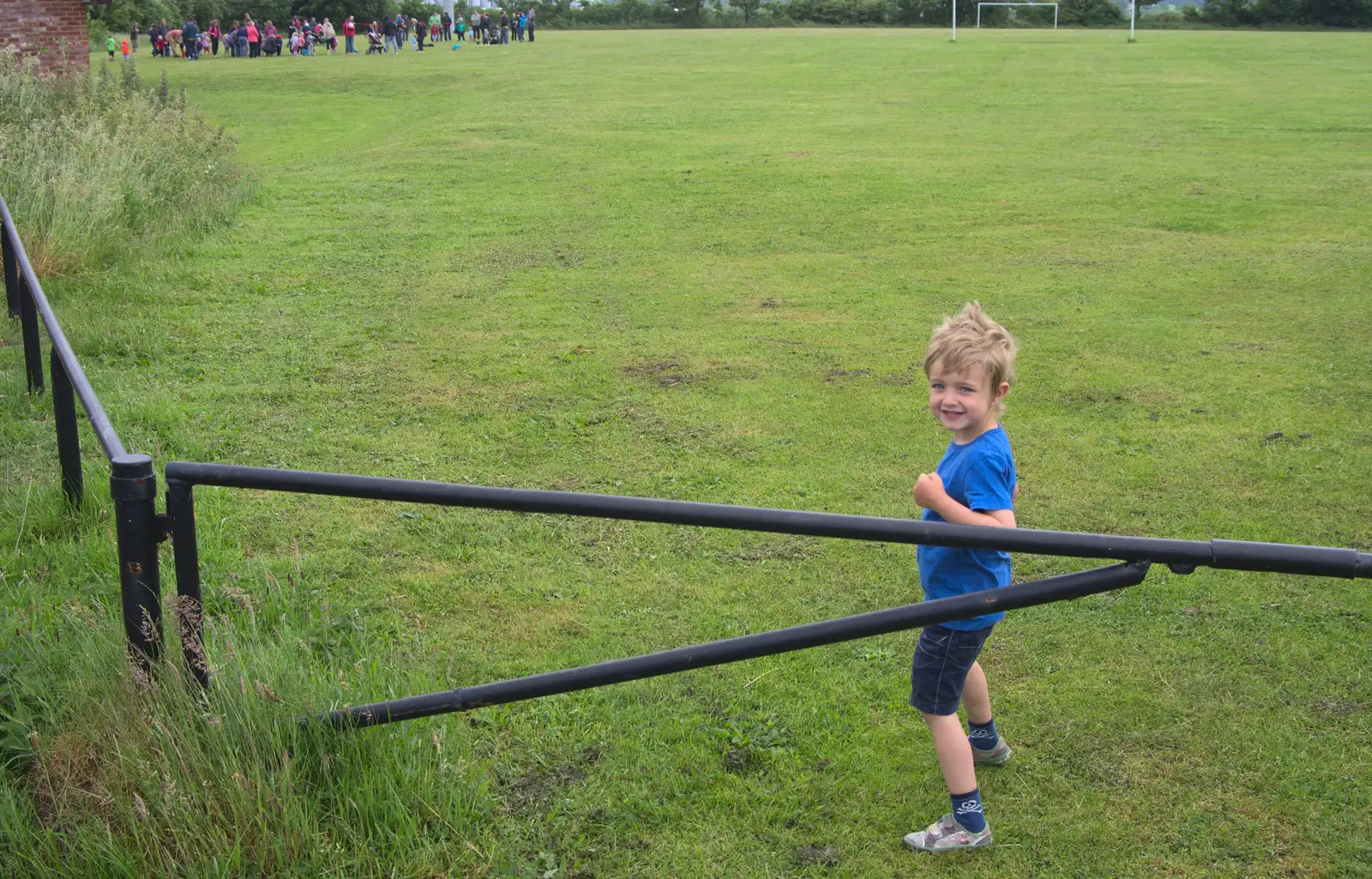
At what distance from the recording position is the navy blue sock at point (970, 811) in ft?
11.3

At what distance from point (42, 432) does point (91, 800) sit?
14.5ft

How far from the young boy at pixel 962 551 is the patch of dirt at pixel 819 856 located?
0.72ft

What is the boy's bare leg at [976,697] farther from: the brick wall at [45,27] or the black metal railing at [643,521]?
the brick wall at [45,27]

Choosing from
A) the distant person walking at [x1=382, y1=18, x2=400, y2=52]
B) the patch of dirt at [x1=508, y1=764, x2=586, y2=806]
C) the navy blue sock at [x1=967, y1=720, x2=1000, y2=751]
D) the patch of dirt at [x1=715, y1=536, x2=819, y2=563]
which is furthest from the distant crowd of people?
the navy blue sock at [x1=967, y1=720, x2=1000, y2=751]

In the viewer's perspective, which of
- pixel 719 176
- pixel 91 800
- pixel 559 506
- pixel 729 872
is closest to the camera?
pixel 559 506

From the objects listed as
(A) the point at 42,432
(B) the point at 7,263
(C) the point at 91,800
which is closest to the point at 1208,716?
(C) the point at 91,800

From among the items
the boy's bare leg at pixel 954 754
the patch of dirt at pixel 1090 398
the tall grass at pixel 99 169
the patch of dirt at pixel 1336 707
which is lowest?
the patch of dirt at pixel 1336 707

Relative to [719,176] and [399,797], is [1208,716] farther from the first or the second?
[719,176]

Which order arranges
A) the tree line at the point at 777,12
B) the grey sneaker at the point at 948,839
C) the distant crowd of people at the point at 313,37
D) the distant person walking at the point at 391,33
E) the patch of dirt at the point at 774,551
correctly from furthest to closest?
the tree line at the point at 777,12, the distant person walking at the point at 391,33, the distant crowd of people at the point at 313,37, the patch of dirt at the point at 774,551, the grey sneaker at the point at 948,839

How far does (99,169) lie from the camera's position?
460 inches

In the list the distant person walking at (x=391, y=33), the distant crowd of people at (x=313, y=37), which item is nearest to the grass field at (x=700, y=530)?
the distant crowd of people at (x=313, y=37)

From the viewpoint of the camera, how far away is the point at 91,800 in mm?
3113

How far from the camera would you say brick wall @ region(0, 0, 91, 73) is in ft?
75.5

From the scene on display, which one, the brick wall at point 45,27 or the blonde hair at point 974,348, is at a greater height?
the brick wall at point 45,27
